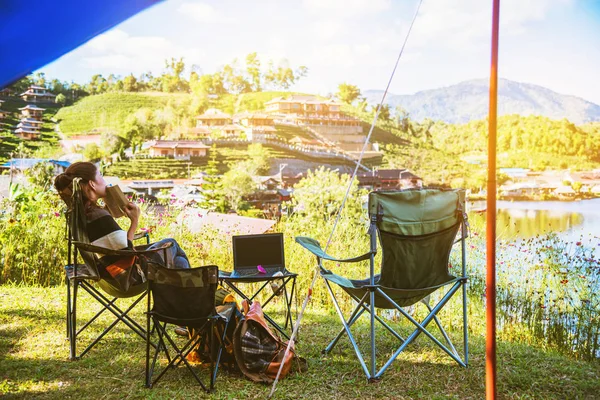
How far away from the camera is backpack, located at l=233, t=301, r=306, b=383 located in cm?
286

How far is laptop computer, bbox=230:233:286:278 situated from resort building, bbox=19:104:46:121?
5.06 m

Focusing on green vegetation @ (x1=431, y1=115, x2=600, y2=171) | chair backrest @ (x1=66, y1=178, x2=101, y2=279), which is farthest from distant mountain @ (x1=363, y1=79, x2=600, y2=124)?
chair backrest @ (x1=66, y1=178, x2=101, y2=279)

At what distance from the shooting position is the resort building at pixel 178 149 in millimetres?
7508

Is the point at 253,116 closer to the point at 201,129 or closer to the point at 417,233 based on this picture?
the point at 201,129

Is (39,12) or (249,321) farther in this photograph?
(249,321)

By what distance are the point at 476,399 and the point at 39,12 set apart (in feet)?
8.08

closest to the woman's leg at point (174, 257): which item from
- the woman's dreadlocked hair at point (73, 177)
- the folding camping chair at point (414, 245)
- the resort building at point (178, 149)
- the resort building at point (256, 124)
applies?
the woman's dreadlocked hair at point (73, 177)

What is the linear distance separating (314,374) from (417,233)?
2.88 feet

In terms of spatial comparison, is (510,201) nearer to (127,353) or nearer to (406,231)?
(406,231)

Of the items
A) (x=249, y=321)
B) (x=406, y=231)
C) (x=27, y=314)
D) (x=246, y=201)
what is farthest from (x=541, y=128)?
(x=27, y=314)

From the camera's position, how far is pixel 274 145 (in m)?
7.68

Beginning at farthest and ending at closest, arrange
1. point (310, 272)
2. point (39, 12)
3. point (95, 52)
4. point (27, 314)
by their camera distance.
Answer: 1. point (95, 52)
2. point (310, 272)
3. point (27, 314)
4. point (39, 12)

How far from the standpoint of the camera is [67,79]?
24.6 feet

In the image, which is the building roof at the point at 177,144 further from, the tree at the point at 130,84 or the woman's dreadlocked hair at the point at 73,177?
the woman's dreadlocked hair at the point at 73,177
